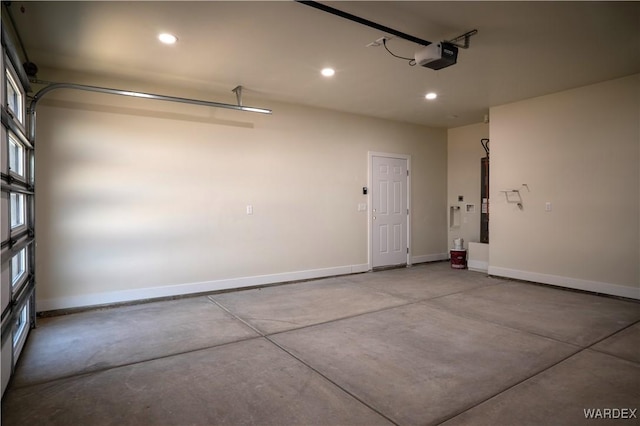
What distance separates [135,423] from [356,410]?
1.29 metres

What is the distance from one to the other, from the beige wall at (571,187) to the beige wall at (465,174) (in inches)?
44.2

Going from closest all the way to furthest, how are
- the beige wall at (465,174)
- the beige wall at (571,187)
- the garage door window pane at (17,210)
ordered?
the garage door window pane at (17,210), the beige wall at (571,187), the beige wall at (465,174)

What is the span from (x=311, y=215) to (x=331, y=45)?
288 cm

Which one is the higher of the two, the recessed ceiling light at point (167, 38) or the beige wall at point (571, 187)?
the recessed ceiling light at point (167, 38)

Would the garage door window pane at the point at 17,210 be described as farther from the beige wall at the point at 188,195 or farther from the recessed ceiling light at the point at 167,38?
the recessed ceiling light at the point at 167,38

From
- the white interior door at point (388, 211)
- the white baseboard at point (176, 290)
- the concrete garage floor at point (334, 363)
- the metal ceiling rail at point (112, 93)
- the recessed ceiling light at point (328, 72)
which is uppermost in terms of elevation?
the recessed ceiling light at point (328, 72)

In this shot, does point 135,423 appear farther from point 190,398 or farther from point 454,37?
point 454,37

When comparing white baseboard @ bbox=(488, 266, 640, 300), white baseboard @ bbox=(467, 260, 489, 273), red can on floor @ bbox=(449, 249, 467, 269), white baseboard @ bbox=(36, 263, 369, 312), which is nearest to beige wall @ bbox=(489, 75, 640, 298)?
white baseboard @ bbox=(488, 266, 640, 300)

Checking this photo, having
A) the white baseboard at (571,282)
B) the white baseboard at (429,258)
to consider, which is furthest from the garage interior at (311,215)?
the white baseboard at (429,258)

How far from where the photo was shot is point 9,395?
7.81 ft

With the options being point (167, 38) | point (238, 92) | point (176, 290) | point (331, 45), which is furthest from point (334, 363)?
point (238, 92)

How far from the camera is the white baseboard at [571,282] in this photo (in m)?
4.60

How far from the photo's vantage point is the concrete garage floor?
7.22ft

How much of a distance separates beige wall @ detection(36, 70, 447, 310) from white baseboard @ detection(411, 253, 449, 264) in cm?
137
